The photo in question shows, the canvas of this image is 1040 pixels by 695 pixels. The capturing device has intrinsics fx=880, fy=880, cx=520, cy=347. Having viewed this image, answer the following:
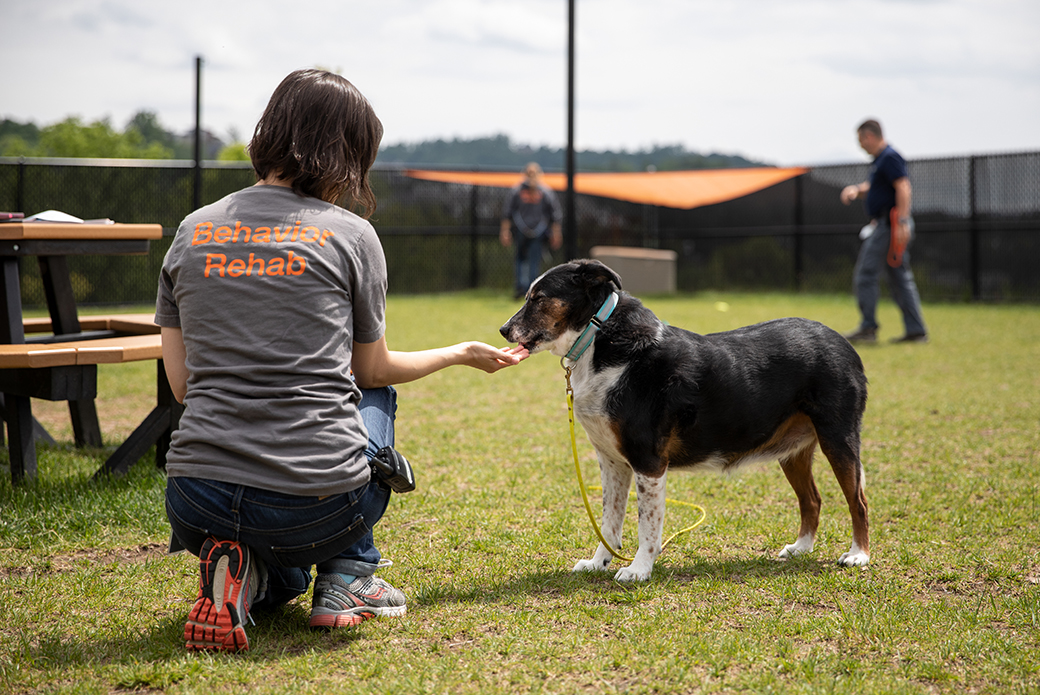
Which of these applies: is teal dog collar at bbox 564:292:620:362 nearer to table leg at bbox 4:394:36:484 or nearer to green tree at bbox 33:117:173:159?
table leg at bbox 4:394:36:484

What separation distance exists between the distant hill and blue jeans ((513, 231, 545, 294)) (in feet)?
16.0

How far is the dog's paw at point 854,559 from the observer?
11.7ft

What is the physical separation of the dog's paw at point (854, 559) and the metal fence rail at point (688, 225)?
44.9 feet

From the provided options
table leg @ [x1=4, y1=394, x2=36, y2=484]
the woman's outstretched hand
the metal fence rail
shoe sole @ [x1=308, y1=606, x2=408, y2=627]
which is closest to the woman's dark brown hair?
the woman's outstretched hand

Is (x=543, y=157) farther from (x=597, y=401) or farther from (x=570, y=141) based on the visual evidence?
(x=597, y=401)

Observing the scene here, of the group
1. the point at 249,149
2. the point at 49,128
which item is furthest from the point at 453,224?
the point at 49,128

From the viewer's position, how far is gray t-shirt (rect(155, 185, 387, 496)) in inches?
99.9

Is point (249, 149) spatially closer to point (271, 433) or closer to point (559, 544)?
point (271, 433)

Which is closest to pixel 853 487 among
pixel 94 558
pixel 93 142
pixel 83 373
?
pixel 94 558

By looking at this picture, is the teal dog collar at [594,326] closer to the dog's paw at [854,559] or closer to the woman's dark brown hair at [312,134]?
the woman's dark brown hair at [312,134]

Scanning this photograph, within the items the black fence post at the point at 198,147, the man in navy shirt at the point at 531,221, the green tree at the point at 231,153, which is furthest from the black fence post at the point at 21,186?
the green tree at the point at 231,153

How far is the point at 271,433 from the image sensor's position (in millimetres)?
2531

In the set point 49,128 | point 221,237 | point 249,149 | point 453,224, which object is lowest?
point 221,237

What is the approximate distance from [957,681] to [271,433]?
2.12 m
